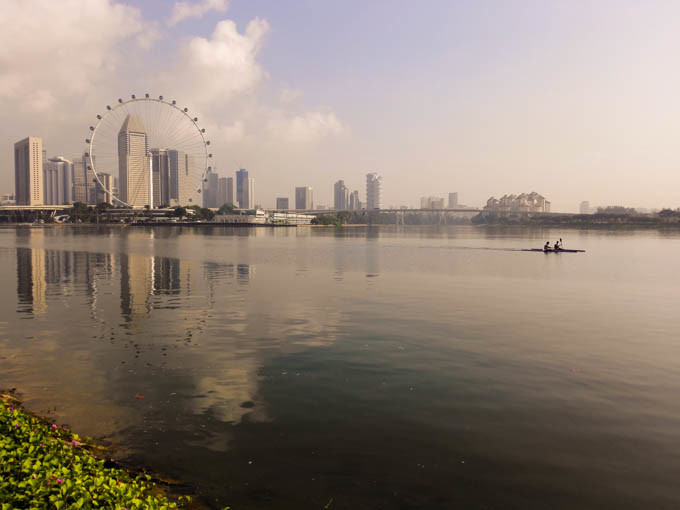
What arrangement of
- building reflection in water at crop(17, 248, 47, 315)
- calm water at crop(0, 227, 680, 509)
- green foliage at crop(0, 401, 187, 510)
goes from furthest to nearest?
building reflection in water at crop(17, 248, 47, 315) < calm water at crop(0, 227, 680, 509) < green foliage at crop(0, 401, 187, 510)

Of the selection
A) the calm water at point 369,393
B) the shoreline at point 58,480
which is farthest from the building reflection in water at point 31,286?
the shoreline at point 58,480

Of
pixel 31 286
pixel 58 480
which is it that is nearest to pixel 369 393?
pixel 58 480

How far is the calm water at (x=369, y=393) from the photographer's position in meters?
10.0

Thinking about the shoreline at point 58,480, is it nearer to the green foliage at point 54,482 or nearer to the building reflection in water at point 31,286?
the green foliage at point 54,482

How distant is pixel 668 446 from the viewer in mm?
11555

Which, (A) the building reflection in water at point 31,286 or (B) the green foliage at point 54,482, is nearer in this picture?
(B) the green foliage at point 54,482

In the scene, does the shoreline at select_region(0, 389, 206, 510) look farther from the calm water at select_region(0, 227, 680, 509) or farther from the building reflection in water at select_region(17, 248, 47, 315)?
the building reflection in water at select_region(17, 248, 47, 315)

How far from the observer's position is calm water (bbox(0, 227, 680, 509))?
32.9ft

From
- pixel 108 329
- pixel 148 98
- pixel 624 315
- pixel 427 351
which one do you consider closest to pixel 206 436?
pixel 427 351

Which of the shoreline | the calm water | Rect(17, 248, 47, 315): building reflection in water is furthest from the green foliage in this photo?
Rect(17, 248, 47, 315): building reflection in water

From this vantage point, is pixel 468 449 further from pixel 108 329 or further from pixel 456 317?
pixel 108 329

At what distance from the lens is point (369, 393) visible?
1484 centimetres

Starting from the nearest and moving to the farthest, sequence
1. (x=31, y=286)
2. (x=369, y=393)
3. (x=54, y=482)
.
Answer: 1. (x=54, y=482)
2. (x=369, y=393)
3. (x=31, y=286)

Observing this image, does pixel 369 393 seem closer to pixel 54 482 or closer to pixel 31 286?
pixel 54 482
